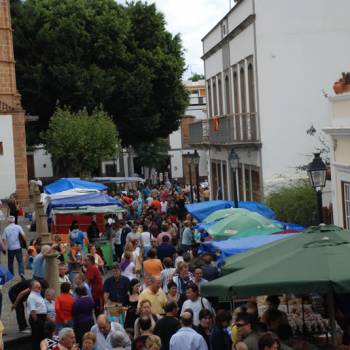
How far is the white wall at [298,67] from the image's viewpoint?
100 feet

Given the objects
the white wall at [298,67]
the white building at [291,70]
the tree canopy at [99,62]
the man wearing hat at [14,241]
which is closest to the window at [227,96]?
the white building at [291,70]

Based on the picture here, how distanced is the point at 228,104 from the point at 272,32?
26.0ft

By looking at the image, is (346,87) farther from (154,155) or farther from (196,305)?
(154,155)

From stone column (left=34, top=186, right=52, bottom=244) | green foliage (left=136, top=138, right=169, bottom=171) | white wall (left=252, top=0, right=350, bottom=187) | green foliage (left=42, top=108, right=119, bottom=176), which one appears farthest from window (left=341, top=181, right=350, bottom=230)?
green foliage (left=136, top=138, right=169, bottom=171)

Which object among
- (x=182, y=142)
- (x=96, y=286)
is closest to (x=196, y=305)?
(x=96, y=286)

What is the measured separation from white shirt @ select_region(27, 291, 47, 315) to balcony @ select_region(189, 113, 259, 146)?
16.2 m

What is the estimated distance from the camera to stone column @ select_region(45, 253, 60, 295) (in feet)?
61.1

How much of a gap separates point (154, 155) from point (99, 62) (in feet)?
82.0

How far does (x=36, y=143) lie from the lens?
5991cm

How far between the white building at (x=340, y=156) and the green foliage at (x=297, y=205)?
382 centimetres

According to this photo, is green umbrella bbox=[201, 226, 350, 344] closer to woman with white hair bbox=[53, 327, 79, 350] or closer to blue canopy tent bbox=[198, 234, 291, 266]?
woman with white hair bbox=[53, 327, 79, 350]

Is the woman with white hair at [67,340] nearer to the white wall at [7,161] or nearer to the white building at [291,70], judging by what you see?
the white building at [291,70]

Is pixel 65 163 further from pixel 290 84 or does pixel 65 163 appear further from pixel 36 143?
pixel 290 84

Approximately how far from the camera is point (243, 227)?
1944cm
